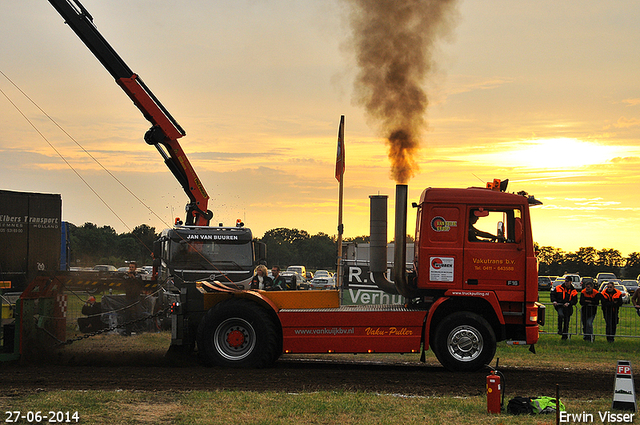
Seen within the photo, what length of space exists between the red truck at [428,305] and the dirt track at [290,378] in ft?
1.58

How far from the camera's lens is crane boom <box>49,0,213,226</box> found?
761 inches

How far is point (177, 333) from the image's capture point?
498 inches

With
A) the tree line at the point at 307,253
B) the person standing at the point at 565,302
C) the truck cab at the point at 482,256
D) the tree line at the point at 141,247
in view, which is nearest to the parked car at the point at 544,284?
the tree line at the point at 307,253

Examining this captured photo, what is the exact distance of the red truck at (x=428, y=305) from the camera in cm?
1204

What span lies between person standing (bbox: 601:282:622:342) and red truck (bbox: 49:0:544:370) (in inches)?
276

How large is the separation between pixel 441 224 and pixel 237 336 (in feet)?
13.5

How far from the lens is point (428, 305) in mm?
12375

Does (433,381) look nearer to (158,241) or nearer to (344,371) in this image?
(344,371)

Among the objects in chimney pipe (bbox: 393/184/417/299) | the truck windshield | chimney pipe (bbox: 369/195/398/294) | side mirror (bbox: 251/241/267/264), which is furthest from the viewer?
side mirror (bbox: 251/241/267/264)

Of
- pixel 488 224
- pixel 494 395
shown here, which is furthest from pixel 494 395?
pixel 488 224

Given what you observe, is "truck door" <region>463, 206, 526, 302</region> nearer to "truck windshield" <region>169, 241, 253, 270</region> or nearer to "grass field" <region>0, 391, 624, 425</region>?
"grass field" <region>0, 391, 624, 425</region>

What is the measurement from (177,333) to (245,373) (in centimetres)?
A: 177

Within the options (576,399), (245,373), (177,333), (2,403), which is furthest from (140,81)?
(576,399)

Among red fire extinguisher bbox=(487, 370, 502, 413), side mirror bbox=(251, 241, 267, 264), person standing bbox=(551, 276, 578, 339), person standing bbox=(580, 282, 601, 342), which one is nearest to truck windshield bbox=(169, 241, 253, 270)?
side mirror bbox=(251, 241, 267, 264)
